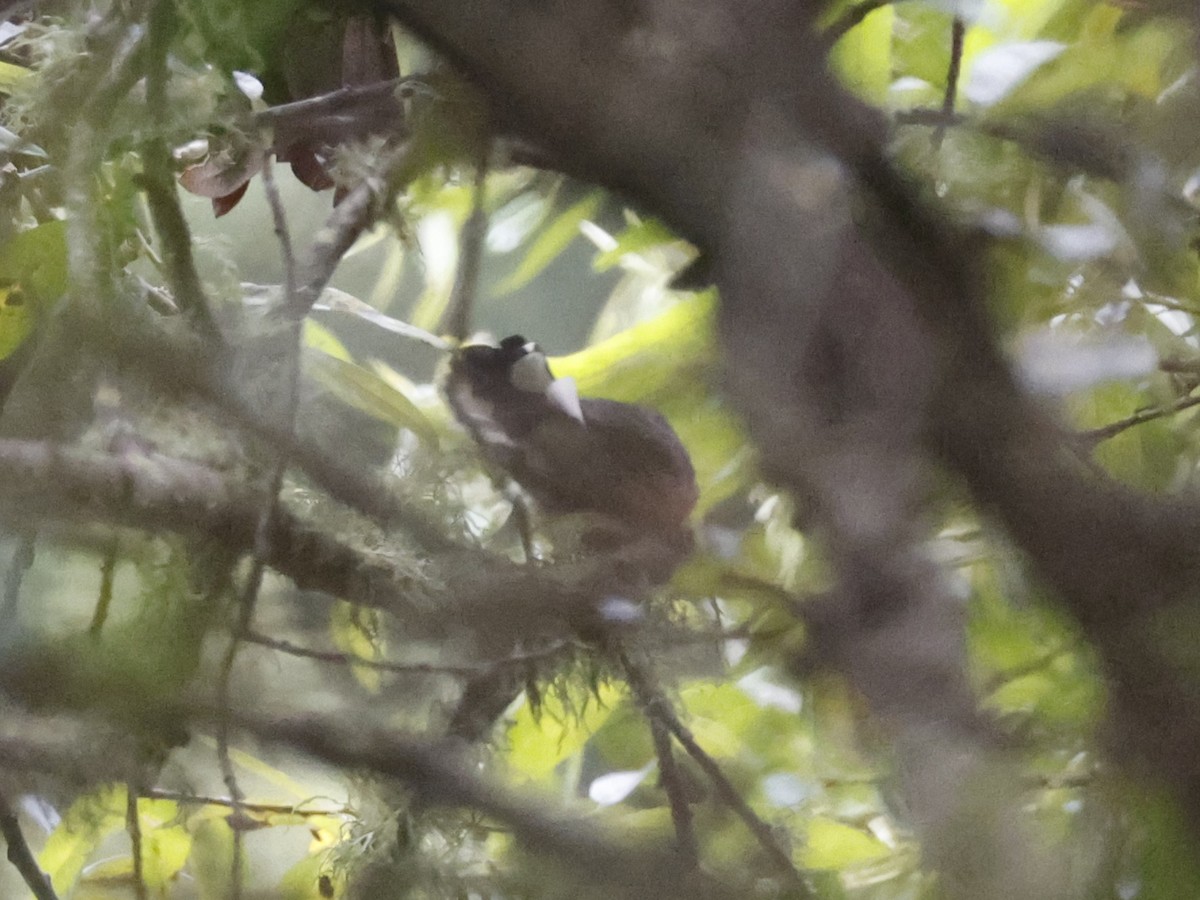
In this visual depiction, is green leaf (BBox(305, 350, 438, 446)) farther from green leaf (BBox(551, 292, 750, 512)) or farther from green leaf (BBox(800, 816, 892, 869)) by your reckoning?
green leaf (BBox(800, 816, 892, 869))

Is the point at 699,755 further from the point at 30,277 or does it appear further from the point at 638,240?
the point at 30,277

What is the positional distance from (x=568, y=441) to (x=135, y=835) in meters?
0.18

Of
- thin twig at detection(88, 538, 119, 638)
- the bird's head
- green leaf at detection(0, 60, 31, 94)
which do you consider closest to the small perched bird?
the bird's head

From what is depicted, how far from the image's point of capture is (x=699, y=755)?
0.27 metres

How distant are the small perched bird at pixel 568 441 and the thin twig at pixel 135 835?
139 mm

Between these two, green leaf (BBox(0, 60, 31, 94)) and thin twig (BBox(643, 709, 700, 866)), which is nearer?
thin twig (BBox(643, 709, 700, 866))

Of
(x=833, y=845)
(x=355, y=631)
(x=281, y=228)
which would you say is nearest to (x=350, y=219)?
(x=281, y=228)

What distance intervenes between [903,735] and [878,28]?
0.20 metres

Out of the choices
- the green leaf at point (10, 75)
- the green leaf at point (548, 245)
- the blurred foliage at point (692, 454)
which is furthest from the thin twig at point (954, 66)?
the green leaf at point (10, 75)

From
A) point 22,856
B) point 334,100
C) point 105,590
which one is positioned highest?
point 334,100

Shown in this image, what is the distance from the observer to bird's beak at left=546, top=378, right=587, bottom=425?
0.96 feet

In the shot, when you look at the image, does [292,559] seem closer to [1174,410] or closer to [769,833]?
[769,833]

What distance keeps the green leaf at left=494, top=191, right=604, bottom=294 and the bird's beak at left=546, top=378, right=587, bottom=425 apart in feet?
0.10

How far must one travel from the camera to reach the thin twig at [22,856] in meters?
0.28
